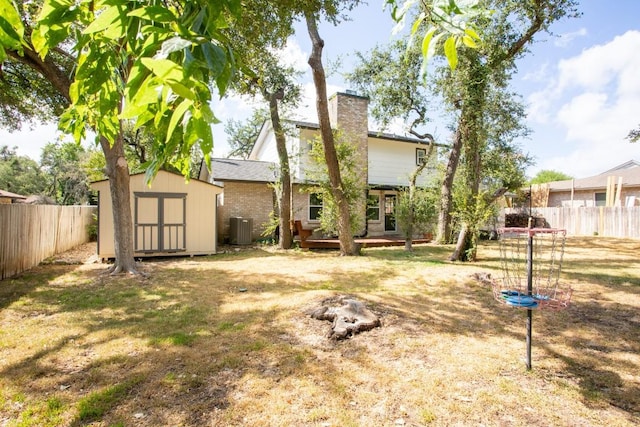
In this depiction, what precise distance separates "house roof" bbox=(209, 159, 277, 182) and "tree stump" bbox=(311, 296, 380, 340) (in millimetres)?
10648

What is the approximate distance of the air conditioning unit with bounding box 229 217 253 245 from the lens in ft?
51.3

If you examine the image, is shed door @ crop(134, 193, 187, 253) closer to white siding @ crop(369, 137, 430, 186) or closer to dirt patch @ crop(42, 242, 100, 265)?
dirt patch @ crop(42, 242, 100, 265)

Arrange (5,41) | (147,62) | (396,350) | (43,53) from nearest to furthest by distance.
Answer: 1. (147,62)
2. (5,41)
3. (43,53)
4. (396,350)

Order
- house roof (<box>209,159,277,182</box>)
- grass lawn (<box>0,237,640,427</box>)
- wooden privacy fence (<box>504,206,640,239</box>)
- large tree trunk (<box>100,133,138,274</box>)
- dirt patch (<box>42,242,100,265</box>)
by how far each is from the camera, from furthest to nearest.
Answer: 1. wooden privacy fence (<box>504,206,640,239</box>)
2. house roof (<box>209,159,277,182</box>)
3. dirt patch (<box>42,242,100,265</box>)
4. large tree trunk (<box>100,133,138,274</box>)
5. grass lawn (<box>0,237,640,427</box>)

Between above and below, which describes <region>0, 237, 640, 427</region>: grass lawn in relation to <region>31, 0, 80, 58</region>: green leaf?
below

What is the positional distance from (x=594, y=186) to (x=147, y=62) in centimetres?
3375

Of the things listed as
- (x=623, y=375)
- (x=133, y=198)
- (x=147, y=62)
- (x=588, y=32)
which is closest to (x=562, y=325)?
(x=623, y=375)

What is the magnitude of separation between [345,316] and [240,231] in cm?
1165

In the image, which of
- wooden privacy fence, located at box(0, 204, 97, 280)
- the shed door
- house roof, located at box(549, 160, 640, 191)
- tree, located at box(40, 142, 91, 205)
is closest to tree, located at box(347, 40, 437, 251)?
the shed door

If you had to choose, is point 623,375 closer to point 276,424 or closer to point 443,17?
point 276,424

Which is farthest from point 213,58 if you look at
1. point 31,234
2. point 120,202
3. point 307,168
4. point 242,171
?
point 242,171

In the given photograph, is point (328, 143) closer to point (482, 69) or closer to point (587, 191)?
point (482, 69)

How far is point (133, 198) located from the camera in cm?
1127

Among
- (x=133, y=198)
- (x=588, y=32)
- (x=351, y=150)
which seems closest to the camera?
(x=588, y=32)
